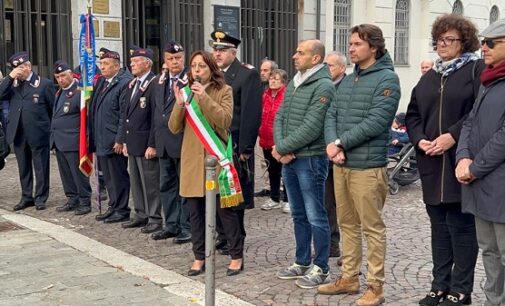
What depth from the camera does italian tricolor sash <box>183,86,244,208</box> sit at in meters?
5.72

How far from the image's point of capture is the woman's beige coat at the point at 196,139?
19.0 feet

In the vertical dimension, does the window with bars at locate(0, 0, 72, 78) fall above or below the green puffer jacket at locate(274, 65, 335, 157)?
above

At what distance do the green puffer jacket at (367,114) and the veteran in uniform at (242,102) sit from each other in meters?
1.33

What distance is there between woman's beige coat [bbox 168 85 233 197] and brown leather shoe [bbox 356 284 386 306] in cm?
162

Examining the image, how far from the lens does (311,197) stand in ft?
18.1

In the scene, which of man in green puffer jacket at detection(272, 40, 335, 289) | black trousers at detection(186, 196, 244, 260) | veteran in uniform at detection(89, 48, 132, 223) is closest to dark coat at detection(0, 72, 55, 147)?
veteran in uniform at detection(89, 48, 132, 223)

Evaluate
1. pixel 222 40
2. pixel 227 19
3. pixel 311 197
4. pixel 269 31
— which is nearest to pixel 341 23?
pixel 269 31

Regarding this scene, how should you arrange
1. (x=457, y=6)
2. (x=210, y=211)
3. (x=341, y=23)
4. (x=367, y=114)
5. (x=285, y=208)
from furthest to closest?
(x=457, y=6), (x=341, y=23), (x=285, y=208), (x=367, y=114), (x=210, y=211)

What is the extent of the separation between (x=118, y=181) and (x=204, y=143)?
274 centimetres

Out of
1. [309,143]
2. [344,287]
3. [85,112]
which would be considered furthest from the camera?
[85,112]

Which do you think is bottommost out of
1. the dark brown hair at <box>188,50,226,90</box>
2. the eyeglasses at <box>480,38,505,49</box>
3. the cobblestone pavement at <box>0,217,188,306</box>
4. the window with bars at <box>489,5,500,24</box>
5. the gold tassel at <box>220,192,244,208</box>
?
the cobblestone pavement at <box>0,217,188,306</box>

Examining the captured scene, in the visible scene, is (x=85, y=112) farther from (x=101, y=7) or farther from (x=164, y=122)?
(x=101, y=7)

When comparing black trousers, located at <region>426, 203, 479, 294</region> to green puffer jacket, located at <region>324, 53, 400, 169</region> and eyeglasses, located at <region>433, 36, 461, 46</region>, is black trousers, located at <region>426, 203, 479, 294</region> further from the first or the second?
eyeglasses, located at <region>433, 36, 461, 46</region>

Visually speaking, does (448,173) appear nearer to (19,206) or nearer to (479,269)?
(479,269)
